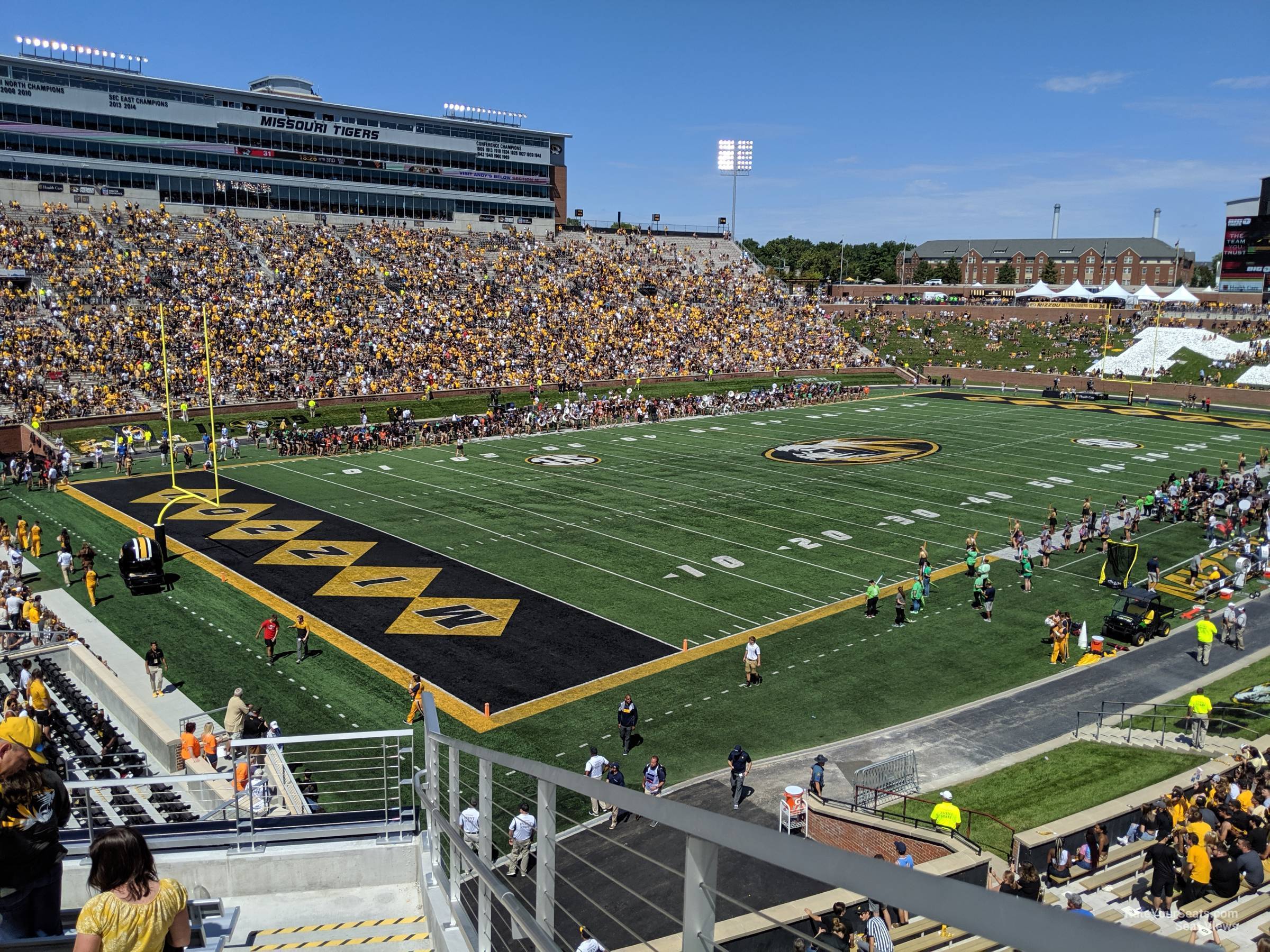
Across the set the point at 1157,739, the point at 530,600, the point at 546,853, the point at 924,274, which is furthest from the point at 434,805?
the point at 924,274

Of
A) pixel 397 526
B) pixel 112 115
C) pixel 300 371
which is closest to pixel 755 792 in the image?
pixel 397 526

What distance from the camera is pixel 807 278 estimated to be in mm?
130250

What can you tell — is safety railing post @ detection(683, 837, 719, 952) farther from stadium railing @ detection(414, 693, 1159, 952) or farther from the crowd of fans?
the crowd of fans

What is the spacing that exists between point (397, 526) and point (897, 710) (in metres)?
17.7

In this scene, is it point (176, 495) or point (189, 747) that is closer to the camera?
point (189, 747)

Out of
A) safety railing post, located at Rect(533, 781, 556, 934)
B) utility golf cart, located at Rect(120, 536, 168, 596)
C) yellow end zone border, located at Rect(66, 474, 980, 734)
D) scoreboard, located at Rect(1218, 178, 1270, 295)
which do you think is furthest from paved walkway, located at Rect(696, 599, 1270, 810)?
scoreboard, located at Rect(1218, 178, 1270, 295)

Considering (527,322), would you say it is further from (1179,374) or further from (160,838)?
(160,838)

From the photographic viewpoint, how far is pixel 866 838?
13.1m

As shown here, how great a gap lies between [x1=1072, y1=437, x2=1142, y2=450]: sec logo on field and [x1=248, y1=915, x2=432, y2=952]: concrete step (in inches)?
1809

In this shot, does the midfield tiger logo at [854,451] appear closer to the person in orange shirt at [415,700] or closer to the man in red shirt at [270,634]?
the man in red shirt at [270,634]

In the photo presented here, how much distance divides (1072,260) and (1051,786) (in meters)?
157

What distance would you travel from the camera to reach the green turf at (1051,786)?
44.1 ft

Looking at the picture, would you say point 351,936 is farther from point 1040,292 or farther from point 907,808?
point 1040,292

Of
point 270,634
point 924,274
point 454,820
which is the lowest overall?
point 270,634
